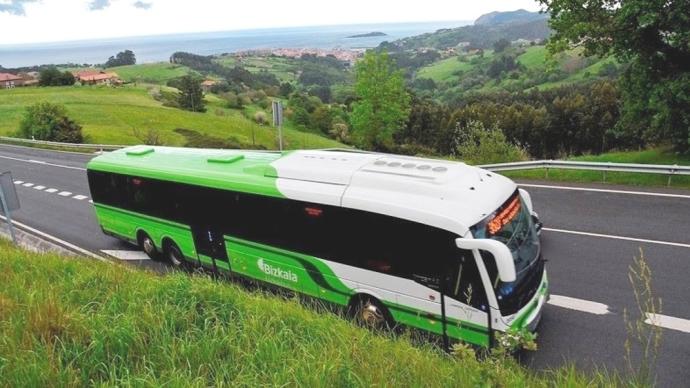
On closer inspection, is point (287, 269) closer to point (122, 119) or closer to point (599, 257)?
point (599, 257)

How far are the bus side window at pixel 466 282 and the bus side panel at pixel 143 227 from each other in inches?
260

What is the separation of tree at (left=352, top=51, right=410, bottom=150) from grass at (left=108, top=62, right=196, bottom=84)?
107m

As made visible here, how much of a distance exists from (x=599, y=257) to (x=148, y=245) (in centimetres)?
1106

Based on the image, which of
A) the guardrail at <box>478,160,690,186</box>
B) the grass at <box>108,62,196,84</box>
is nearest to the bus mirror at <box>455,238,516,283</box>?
the guardrail at <box>478,160,690,186</box>

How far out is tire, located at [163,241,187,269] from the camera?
1177 centimetres

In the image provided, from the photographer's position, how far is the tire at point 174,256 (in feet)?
38.6

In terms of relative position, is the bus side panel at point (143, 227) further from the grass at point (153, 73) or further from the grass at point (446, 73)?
the grass at point (446, 73)

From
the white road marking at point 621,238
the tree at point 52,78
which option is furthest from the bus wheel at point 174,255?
the tree at point 52,78

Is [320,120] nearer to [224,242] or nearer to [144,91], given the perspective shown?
[144,91]

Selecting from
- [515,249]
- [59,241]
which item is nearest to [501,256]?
[515,249]

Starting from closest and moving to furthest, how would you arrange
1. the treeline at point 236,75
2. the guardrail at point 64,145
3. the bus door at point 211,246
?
the bus door at point 211,246
the guardrail at point 64,145
the treeline at point 236,75

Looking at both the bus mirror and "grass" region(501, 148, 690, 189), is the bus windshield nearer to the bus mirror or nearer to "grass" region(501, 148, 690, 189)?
the bus mirror

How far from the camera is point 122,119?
6247 centimetres

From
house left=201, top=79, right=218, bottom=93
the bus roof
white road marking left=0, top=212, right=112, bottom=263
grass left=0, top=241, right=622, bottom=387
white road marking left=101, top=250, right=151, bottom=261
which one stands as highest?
the bus roof
